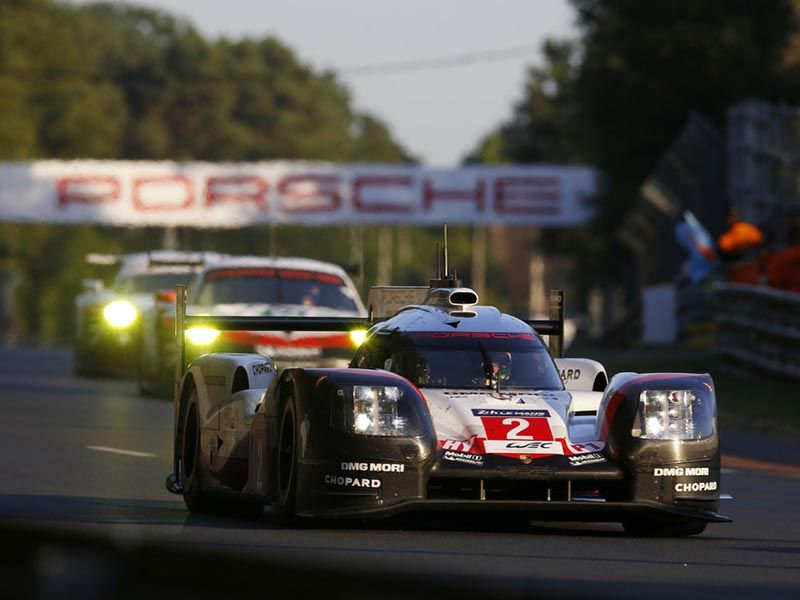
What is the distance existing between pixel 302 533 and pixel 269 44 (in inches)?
5201

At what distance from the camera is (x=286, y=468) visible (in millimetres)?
9336

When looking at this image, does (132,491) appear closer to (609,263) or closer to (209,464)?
(209,464)

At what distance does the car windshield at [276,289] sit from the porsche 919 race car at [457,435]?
32.0 feet

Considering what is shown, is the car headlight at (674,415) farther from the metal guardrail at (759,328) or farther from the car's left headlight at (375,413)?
the metal guardrail at (759,328)

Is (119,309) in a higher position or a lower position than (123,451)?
higher

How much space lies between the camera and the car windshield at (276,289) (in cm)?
2022

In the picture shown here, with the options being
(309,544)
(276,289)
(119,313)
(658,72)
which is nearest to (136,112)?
(658,72)

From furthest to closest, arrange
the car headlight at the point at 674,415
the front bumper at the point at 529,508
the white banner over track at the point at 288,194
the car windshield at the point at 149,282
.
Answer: the white banner over track at the point at 288,194 → the car windshield at the point at 149,282 → the car headlight at the point at 674,415 → the front bumper at the point at 529,508

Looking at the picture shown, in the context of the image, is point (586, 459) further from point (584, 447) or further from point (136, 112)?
point (136, 112)

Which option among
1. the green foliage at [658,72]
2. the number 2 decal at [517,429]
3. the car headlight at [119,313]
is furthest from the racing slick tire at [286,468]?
the green foliage at [658,72]

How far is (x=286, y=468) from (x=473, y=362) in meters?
1.10

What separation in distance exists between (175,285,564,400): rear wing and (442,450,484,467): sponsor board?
210cm

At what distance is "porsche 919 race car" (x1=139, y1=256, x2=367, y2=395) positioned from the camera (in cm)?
1941

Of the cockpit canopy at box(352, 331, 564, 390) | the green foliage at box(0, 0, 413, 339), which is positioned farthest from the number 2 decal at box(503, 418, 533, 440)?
the green foliage at box(0, 0, 413, 339)
